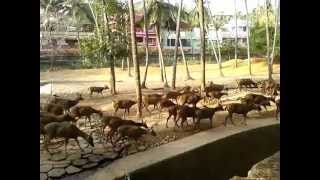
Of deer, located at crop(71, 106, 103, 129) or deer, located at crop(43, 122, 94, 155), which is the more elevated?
deer, located at crop(71, 106, 103, 129)

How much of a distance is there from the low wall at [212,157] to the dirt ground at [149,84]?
0.07m

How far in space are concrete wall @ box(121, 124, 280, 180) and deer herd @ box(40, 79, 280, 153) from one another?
111 millimetres

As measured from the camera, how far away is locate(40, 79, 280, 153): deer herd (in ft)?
8.27

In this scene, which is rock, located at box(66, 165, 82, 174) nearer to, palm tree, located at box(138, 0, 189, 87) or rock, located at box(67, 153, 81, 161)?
rock, located at box(67, 153, 81, 161)

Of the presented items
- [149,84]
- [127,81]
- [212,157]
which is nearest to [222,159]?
[212,157]

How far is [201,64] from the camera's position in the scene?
270 centimetres

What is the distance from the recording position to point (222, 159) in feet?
8.77

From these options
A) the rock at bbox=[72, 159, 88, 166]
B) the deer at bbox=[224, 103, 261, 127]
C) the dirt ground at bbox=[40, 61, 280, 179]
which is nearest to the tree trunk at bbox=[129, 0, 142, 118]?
the dirt ground at bbox=[40, 61, 280, 179]

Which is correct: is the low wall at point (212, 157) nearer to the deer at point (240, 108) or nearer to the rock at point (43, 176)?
the deer at point (240, 108)

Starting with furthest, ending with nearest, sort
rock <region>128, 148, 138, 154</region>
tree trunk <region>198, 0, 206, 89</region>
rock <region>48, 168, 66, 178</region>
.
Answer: tree trunk <region>198, 0, 206, 89</region> < rock <region>128, 148, 138, 154</region> < rock <region>48, 168, 66, 178</region>

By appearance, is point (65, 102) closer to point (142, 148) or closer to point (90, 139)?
point (90, 139)

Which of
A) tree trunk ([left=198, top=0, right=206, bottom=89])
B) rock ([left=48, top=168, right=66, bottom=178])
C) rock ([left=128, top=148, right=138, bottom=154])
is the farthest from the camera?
tree trunk ([left=198, top=0, right=206, bottom=89])

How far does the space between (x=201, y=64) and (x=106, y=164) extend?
2.62 ft
